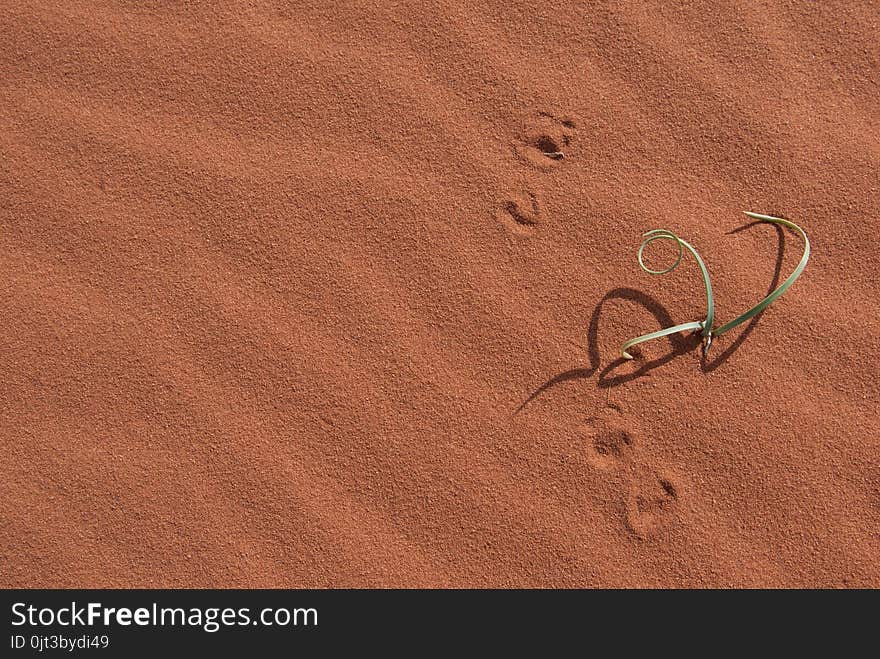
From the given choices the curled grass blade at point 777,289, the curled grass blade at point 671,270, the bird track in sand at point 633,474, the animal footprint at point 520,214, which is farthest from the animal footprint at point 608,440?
the animal footprint at point 520,214

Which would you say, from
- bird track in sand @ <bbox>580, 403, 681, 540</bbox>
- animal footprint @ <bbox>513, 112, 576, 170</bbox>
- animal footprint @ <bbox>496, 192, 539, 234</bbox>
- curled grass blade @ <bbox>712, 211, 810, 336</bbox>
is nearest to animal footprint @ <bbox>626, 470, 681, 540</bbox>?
bird track in sand @ <bbox>580, 403, 681, 540</bbox>

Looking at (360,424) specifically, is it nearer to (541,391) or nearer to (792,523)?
(541,391)

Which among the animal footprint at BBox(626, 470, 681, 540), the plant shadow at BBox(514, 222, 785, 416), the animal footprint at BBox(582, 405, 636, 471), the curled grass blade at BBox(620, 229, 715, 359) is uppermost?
the curled grass blade at BBox(620, 229, 715, 359)

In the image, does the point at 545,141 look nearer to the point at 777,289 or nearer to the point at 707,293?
the point at 707,293

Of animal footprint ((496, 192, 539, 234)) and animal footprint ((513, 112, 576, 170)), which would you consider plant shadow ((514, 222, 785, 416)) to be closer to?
animal footprint ((496, 192, 539, 234))

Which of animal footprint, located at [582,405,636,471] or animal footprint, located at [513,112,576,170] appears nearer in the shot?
animal footprint, located at [582,405,636,471]

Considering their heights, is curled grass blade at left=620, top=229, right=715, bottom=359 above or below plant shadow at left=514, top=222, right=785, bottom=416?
above

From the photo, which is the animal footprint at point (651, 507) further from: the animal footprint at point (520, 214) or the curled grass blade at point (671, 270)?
the animal footprint at point (520, 214)
